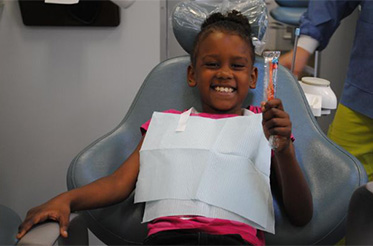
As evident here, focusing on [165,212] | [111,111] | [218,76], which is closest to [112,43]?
[111,111]

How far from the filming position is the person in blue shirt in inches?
59.0

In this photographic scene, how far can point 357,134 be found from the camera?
157 cm

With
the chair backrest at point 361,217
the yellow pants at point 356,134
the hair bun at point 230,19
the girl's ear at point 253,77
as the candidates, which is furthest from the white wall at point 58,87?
the chair backrest at point 361,217

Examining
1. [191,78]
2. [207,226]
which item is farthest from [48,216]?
[191,78]

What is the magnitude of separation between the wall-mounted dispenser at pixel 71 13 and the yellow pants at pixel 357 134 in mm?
887

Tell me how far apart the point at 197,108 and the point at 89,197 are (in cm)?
46

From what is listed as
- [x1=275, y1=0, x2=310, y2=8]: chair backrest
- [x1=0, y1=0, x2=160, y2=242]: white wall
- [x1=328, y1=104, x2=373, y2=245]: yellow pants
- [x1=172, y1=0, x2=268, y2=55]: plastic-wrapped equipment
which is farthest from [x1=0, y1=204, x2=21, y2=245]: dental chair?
[x1=275, y1=0, x2=310, y2=8]: chair backrest

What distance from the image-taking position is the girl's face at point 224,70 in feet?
4.03

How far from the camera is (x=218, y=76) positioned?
1220 mm

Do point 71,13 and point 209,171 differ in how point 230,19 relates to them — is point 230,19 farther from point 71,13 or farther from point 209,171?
point 71,13

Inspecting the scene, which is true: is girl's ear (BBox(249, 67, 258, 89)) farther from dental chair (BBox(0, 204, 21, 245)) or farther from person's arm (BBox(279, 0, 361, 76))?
dental chair (BBox(0, 204, 21, 245))

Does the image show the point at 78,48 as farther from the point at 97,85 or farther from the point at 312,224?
the point at 312,224

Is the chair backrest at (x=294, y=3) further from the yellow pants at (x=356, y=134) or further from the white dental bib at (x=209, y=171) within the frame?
the white dental bib at (x=209, y=171)

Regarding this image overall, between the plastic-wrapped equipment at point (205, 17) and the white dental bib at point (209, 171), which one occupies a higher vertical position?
the plastic-wrapped equipment at point (205, 17)
